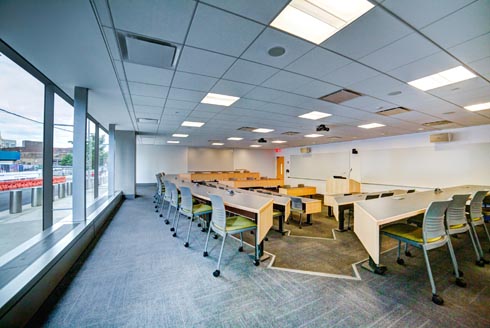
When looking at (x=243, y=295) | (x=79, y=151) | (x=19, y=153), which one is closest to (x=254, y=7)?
(x=243, y=295)

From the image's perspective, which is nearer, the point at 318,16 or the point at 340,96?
the point at 318,16

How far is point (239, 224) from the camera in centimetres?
277

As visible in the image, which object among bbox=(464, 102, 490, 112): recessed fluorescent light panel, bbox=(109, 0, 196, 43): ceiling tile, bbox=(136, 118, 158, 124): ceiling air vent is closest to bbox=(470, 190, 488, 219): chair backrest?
bbox=(464, 102, 490, 112): recessed fluorescent light panel

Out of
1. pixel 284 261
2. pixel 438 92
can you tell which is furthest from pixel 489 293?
pixel 438 92

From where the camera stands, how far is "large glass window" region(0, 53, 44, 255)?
92.7 inches

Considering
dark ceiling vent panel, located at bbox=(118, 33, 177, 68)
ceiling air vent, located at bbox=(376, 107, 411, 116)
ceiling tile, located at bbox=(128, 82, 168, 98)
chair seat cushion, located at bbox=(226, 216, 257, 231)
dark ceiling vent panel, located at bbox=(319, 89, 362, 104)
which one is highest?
ceiling tile, located at bbox=(128, 82, 168, 98)

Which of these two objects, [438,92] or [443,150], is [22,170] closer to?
[438,92]

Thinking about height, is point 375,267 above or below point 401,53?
below

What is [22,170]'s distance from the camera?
105 inches

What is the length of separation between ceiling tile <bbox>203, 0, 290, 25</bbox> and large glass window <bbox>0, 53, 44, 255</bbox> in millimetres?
2669

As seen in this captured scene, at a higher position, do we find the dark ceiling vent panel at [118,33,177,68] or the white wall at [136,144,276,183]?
the dark ceiling vent panel at [118,33,177,68]

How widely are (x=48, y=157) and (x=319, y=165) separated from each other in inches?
420

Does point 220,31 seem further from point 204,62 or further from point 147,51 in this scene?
point 147,51

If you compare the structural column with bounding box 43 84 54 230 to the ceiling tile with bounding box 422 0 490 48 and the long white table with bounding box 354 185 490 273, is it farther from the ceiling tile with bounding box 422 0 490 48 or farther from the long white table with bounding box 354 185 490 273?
the ceiling tile with bounding box 422 0 490 48
